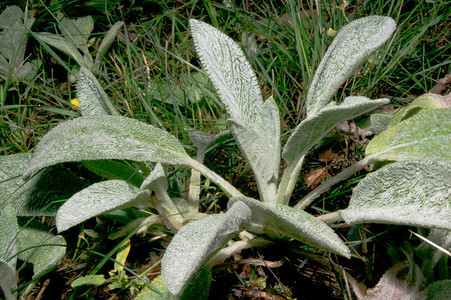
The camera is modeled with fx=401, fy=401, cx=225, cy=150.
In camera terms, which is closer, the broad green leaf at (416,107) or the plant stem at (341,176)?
the plant stem at (341,176)

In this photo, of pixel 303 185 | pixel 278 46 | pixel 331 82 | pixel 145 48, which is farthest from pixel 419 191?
pixel 145 48

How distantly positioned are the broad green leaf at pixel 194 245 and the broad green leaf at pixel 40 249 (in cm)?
49

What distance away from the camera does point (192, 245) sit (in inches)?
35.4

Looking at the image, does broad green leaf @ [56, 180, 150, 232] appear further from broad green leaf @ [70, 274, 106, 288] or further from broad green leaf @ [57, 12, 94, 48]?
broad green leaf @ [57, 12, 94, 48]

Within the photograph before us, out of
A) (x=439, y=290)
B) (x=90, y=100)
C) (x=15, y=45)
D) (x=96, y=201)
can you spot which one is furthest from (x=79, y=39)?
(x=439, y=290)

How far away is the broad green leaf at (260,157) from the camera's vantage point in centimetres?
111

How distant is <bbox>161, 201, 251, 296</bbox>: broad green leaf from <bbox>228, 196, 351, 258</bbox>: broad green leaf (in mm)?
40

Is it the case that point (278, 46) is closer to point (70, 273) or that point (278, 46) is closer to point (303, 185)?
point (303, 185)

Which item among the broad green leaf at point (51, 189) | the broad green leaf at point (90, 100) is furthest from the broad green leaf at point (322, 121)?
the broad green leaf at point (51, 189)

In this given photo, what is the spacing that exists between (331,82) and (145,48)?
1.17 meters

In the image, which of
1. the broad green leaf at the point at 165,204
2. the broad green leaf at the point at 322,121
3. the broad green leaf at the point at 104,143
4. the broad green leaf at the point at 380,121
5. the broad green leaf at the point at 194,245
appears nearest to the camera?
the broad green leaf at the point at 194,245

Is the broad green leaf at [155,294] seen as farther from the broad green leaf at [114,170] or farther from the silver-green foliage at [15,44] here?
the silver-green foliage at [15,44]

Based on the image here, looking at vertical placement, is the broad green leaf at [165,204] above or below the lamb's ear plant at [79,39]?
below

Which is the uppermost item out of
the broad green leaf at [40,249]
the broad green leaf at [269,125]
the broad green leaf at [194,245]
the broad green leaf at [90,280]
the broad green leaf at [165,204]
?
the broad green leaf at [269,125]
